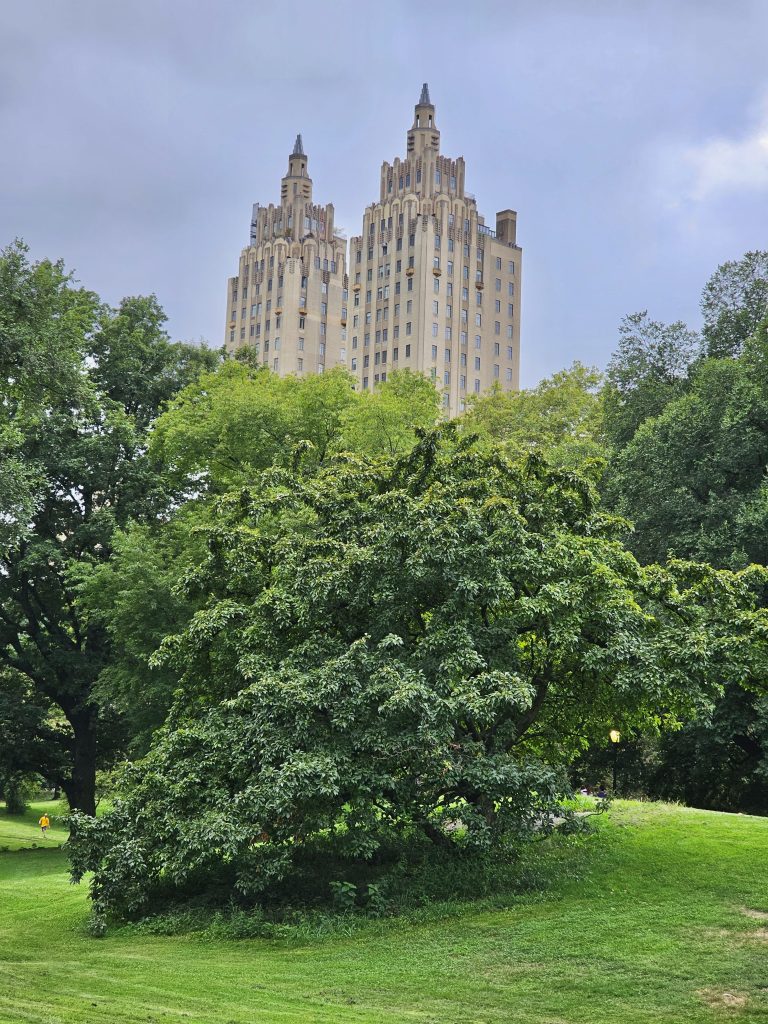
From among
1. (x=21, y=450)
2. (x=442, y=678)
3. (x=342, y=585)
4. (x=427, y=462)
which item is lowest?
(x=442, y=678)

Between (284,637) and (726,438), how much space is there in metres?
17.7

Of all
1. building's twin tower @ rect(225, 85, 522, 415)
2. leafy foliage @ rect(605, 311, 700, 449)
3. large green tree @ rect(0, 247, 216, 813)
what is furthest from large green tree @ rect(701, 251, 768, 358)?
building's twin tower @ rect(225, 85, 522, 415)

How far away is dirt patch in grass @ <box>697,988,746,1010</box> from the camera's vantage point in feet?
39.1

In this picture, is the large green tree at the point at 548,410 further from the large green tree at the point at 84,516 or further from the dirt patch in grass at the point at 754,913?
the dirt patch in grass at the point at 754,913

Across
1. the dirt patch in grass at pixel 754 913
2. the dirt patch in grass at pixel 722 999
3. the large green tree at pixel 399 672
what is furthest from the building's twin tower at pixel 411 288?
the dirt patch in grass at pixel 722 999

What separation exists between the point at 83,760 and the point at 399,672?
2578 cm

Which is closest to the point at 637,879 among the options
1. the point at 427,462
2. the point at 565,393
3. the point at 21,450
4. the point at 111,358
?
the point at 427,462

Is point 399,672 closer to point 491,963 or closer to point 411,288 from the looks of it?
point 491,963

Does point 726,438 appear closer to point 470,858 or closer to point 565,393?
point 470,858

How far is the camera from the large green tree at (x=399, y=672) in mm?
17141

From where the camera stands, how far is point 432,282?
376 ft

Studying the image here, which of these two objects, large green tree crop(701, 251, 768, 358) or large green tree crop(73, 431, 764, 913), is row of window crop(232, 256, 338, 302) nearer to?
large green tree crop(701, 251, 768, 358)

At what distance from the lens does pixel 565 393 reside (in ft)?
177

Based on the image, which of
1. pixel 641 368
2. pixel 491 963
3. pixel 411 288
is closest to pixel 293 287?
pixel 411 288
